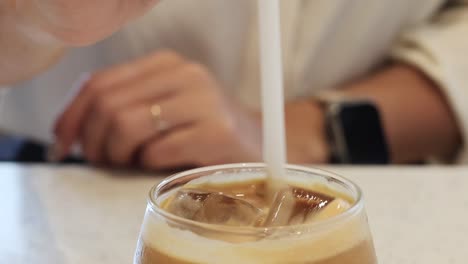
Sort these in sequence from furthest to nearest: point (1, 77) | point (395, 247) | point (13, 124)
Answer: point (13, 124) → point (1, 77) → point (395, 247)

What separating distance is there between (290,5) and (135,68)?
Result: 0.20m

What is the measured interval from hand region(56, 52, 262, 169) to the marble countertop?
0.02 metres

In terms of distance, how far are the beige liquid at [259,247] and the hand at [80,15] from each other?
0.14 meters

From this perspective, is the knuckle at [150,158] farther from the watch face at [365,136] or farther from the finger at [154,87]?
the watch face at [365,136]

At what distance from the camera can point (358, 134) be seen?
2.00ft

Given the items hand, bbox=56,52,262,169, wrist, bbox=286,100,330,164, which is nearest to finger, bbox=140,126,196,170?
hand, bbox=56,52,262,169

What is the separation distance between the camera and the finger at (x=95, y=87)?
0.58 m

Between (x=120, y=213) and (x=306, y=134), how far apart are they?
0.25 meters

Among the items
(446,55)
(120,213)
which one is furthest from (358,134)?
(120,213)

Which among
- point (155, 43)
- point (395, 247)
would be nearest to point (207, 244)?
point (395, 247)

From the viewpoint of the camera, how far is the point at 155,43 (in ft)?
2.28

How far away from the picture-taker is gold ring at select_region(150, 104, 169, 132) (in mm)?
554

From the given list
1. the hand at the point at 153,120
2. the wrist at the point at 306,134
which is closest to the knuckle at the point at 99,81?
the hand at the point at 153,120

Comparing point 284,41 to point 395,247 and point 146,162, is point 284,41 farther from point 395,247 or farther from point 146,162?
point 395,247
